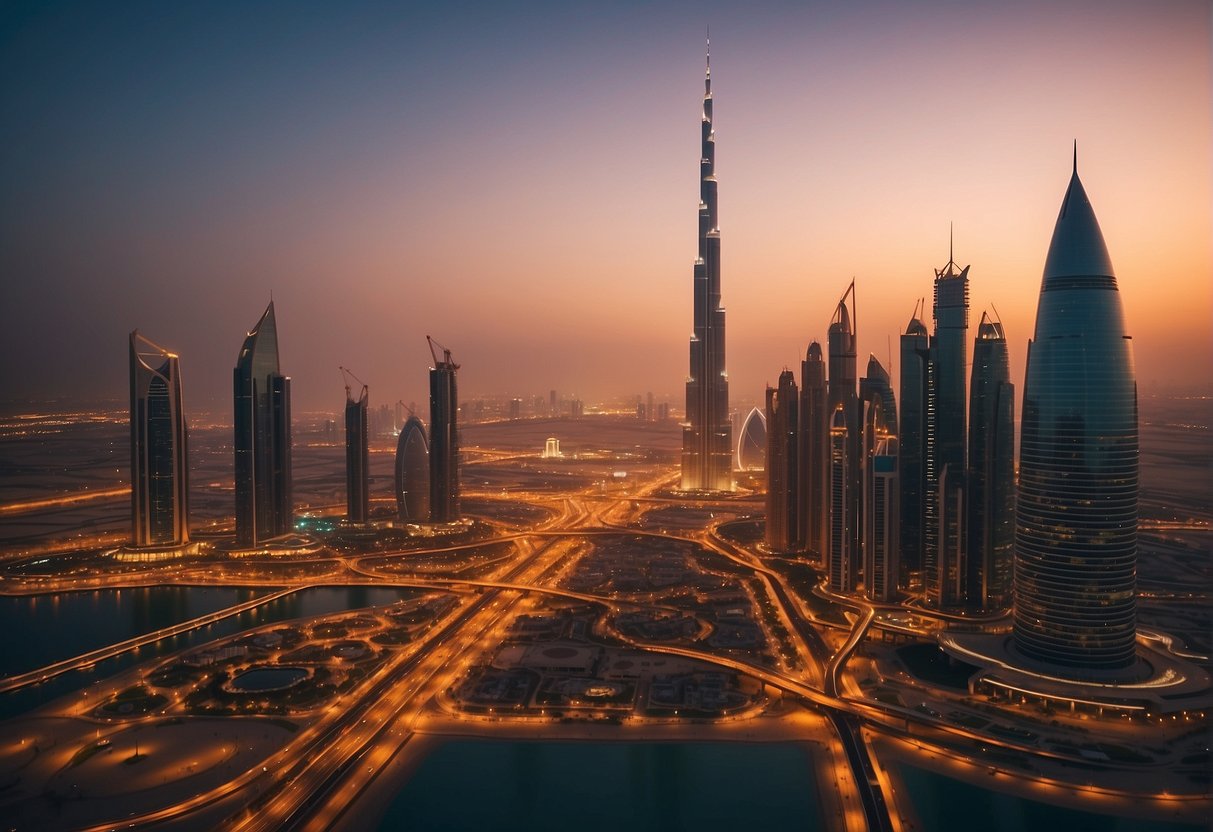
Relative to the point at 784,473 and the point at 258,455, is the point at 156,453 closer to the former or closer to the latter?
the point at 258,455

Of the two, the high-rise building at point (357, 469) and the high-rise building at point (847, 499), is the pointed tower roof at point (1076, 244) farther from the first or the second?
the high-rise building at point (357, 469)

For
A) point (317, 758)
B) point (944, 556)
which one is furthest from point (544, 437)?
point (317, 758)

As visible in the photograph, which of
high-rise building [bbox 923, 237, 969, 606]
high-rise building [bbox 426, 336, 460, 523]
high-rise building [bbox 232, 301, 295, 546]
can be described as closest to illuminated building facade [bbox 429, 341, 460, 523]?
high-rise building [bbox 426, 336, 460, 523]

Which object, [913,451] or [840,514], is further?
[913,451]

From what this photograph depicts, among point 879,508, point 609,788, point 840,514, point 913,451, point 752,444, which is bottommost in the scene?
point 609,788

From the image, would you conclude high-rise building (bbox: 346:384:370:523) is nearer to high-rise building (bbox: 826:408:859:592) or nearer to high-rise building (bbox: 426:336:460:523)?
high-rise building (bbox: 426:336:460:523)

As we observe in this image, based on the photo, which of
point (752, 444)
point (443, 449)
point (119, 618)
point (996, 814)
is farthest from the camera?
point (752, 444)

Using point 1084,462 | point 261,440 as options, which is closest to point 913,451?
point 1084,462
